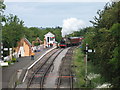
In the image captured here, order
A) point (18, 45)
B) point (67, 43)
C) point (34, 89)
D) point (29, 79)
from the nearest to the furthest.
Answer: point (34, 89) < point (29, 79) < point (18, 45) < point (67, 43)

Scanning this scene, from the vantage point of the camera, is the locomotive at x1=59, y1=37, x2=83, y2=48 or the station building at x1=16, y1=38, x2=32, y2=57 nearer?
the station building at x1=16, y1=38, x2=32, y2=57

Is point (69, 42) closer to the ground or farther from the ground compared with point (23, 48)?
farther from the ground

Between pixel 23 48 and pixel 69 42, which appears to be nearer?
pixel 23 48

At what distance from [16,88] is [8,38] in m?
14.2

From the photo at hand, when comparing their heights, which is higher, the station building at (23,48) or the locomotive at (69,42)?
the locomotive at (69,42)

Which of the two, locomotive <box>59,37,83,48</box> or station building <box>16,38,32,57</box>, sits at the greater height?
locomotive <box>59,37,83,48</box>

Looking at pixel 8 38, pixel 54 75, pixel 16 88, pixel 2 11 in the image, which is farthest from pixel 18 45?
pixel 16 88

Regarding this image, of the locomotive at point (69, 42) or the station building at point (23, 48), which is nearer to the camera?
the station building at point (23, 48)

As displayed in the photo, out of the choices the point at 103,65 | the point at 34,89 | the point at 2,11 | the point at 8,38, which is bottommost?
the point at 34,89

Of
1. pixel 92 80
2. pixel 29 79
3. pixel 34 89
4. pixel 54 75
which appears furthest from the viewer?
pixel 54 75

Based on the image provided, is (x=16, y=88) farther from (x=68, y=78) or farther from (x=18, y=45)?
(x=18, y=45)

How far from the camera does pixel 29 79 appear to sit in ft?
66.6

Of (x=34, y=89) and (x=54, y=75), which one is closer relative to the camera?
(x=34, y=89)

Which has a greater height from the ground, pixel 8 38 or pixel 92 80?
pixel 8 38
